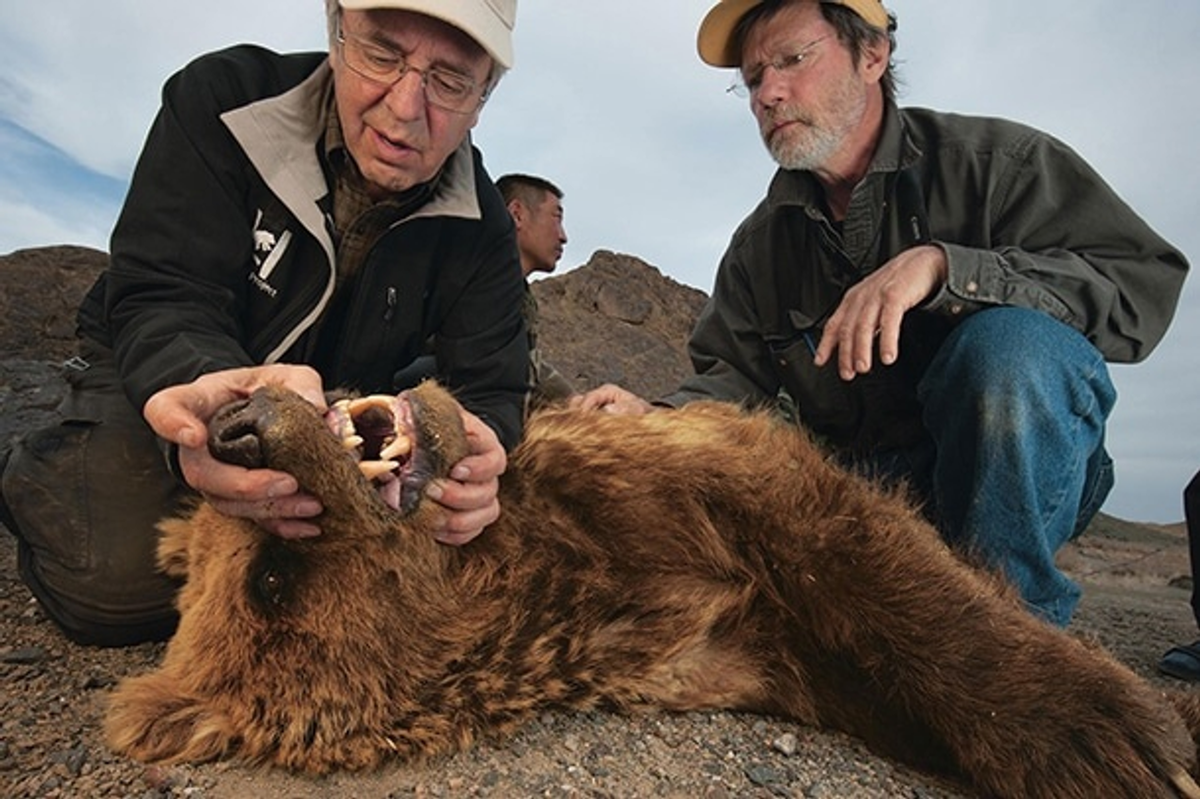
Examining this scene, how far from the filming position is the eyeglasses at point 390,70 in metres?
2.89

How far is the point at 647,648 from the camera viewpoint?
2.52 metres

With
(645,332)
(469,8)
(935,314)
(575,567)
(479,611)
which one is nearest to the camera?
(479,611)

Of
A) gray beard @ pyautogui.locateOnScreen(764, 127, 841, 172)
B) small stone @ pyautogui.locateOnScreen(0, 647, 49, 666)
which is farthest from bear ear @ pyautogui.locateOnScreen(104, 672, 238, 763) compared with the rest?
gray beard @ pyautogui.locateOnScreen(764, 127, 841, 172)

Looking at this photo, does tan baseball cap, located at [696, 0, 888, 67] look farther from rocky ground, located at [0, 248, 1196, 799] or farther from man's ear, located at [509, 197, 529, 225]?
man's ear, located at [509, 197, 529, 225]

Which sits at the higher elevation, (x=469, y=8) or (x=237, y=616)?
(x=469, y=8)

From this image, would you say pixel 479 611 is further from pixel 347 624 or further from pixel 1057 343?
pixel 1057 343

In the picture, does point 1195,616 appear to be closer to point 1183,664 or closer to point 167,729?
point 1183,664

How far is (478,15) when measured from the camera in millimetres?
2869

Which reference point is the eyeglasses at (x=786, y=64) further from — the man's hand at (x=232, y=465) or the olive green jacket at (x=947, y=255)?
the man's hand at (x=232, y=465)

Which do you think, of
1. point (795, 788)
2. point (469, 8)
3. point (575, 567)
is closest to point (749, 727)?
point (795, 788)

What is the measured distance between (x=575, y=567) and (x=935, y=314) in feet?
6.30

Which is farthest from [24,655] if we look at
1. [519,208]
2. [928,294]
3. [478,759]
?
[519,208]

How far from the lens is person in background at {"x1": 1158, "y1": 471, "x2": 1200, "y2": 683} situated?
498cm

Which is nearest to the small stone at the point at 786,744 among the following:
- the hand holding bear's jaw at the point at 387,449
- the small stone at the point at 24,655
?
the hand holding bear's jaw at the point at 387,449
